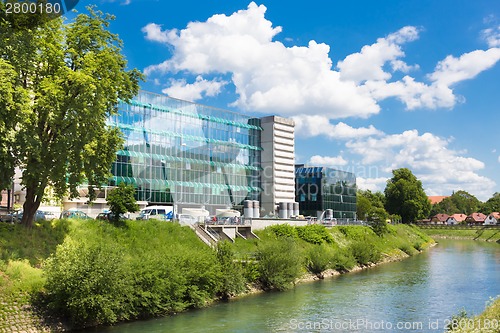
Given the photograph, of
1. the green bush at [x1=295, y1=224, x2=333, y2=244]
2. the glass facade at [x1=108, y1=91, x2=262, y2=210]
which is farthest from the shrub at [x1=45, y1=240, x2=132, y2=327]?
the green bush at [x1=295, y1=224, x2=333, y2=244]

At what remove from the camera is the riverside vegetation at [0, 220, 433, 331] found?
30734 mm

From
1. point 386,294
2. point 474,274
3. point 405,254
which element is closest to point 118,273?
point 386,294

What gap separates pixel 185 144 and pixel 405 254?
140 ft

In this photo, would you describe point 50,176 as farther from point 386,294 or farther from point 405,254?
point 405,254

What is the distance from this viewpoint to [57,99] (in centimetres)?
3512

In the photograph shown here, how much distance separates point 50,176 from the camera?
36.0 metres

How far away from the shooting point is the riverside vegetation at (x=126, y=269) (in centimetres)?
3073

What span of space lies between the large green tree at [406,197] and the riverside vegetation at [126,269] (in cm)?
8654

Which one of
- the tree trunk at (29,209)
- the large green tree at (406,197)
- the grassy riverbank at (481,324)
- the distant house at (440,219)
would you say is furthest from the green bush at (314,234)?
the distant house at (440,219)

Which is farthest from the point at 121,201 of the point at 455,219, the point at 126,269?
the point at 455,219

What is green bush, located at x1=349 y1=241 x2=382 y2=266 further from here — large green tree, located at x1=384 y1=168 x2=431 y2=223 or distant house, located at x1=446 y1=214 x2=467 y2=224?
distant house, located at x1=446 y1=214 x2=467 y2=224

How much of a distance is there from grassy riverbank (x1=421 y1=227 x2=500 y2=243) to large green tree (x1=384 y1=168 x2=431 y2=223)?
733 cm

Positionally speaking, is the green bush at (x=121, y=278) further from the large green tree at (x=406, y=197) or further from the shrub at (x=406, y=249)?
the large green tree at (x=406, y=197)

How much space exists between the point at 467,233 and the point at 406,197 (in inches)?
838
